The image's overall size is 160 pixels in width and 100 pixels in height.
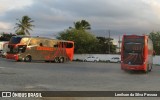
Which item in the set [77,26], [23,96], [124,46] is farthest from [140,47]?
[77,26]

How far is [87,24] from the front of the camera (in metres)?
118

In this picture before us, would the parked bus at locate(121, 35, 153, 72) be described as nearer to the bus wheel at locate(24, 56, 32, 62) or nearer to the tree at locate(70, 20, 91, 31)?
the bus wheel at locate(24, 56, 32, 62)

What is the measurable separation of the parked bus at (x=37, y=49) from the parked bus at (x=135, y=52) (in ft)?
55.9

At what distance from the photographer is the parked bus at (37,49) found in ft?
158

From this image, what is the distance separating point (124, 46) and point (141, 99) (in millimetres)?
19731

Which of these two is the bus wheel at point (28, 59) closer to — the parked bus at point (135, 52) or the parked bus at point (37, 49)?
the parked bus at point (37, 49)

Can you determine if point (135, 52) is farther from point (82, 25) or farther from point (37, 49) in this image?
point (82, 25)

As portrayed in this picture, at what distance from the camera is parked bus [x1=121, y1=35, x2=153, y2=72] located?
34.1m

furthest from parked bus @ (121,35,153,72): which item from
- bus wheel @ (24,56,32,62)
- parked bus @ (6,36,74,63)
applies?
bus wheel @ (24,56,32,62)

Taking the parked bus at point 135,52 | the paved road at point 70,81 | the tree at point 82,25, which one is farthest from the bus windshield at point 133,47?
the tree at point 82,25

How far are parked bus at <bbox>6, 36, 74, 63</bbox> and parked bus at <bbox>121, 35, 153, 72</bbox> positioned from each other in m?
17.0

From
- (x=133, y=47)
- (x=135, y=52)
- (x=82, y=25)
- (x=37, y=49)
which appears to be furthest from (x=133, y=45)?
(x=82, y=25)

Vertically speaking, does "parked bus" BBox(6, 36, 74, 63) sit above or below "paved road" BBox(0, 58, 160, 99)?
above

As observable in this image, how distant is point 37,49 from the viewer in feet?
164
